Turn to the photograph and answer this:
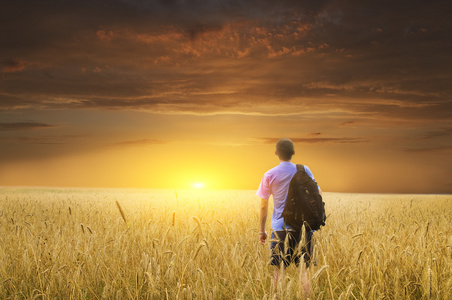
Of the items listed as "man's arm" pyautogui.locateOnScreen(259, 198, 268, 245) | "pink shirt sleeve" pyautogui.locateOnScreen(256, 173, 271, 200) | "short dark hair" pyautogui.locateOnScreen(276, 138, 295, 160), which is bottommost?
"man's arm" pyautogui.locateOnScreen(259, 198, 268, 245)

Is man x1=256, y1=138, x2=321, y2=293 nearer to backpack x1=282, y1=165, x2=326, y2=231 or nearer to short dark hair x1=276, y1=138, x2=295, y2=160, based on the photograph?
short dark hair x1=276, y1=138, x2=295, y2=160

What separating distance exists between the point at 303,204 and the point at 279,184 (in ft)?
1.38

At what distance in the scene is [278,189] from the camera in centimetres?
500

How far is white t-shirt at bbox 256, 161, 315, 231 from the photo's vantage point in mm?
4961

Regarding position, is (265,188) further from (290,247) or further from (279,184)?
(290,247)

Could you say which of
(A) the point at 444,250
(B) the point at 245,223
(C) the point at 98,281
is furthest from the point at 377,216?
(C) the point at 98,281

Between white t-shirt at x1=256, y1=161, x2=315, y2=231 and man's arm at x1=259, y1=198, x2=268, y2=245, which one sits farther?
white t-shirt at x1=256, y1=161, x2=315, y2=231

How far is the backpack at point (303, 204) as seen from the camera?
15.4ft

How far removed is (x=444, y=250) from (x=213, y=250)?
137 inches

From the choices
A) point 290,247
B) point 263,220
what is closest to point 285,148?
point 263,220

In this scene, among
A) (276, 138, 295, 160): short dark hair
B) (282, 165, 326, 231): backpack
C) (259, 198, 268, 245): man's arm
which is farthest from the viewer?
(276, 138, 295, 160): short dark hair

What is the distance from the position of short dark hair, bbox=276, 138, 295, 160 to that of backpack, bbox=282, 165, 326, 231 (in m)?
0.30

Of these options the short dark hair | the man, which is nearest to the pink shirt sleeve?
the man

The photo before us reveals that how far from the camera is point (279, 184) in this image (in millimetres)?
4988
